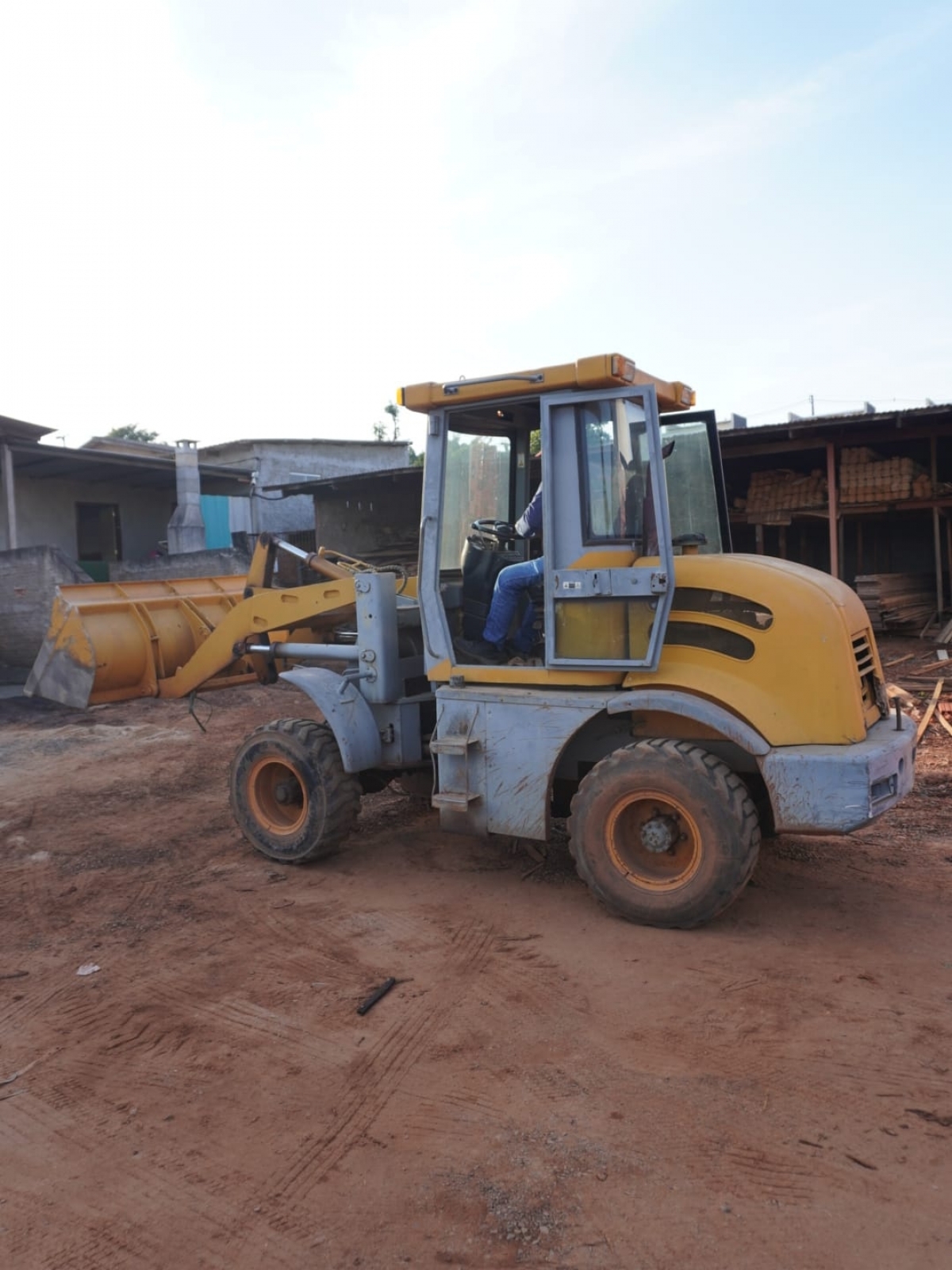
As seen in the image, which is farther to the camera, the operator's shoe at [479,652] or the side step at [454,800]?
the operator's shoe at [479,652]

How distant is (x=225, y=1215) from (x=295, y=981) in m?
1.52

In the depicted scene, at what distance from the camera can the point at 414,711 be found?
609cm

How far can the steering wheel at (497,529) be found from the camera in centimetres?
573

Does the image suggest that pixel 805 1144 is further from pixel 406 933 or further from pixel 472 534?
pixel 472 534

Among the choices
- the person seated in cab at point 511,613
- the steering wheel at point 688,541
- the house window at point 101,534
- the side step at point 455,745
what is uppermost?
the house window at point 101,534

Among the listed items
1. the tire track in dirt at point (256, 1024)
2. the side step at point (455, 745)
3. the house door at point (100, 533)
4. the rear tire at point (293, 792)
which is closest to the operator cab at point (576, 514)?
the side step at point (455, 745)

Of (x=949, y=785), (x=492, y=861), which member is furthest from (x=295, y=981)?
(x=949, y=785)

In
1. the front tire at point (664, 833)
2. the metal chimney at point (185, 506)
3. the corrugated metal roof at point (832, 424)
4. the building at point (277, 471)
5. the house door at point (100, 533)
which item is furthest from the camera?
the building at point (277, 471)

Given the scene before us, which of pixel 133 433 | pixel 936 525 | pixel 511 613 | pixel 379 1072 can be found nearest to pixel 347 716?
pixel 511 613

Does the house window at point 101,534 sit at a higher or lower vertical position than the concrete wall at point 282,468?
lower

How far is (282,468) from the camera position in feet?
79.4

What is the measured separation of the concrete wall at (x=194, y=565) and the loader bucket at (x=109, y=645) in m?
6.22

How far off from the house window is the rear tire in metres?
16.8

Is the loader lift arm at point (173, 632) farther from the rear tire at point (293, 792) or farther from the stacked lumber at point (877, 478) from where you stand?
the stacked lumber at point (877, 478)
